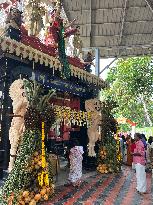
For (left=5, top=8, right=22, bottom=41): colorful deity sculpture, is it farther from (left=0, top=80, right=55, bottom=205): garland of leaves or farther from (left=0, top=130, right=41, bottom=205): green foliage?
(left=0, top=130, right=41, bottom=205): green foliage

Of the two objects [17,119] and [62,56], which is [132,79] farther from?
[17,119]

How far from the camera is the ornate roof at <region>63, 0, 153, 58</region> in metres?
14.3

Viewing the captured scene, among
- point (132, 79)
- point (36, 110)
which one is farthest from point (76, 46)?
point (132, 79)

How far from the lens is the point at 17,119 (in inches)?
305

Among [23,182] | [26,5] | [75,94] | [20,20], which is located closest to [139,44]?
[75,94]

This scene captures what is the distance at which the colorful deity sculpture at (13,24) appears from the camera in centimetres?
877

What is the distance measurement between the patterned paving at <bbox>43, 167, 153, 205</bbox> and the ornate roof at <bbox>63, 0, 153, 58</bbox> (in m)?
8.60

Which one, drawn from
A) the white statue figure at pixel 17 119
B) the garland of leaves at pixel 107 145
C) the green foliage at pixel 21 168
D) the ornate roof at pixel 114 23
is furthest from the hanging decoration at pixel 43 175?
the ornate roof at pixel 114 23

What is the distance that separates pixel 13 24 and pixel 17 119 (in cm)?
330

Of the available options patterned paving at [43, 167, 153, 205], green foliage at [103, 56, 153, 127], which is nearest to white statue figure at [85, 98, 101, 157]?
patterned paving at [43, 167, 153, 205]

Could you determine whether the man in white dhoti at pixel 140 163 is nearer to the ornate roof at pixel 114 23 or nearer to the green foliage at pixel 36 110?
the green foliage at pixel 36 110

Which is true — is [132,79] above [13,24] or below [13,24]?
above

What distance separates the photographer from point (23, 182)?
22.5 ft

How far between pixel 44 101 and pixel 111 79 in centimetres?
2430
